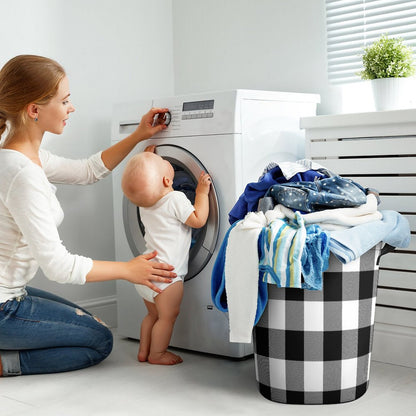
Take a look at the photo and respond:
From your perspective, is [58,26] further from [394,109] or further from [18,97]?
[394,109]

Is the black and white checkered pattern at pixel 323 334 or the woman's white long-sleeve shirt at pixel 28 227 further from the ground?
the woman's white long-sleeve shirt at pixel 28 227

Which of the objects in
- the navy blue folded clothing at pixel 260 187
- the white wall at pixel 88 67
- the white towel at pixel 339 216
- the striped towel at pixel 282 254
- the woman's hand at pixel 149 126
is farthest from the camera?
the white wall at pixel 88 67

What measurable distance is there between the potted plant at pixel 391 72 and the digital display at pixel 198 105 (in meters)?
0.59

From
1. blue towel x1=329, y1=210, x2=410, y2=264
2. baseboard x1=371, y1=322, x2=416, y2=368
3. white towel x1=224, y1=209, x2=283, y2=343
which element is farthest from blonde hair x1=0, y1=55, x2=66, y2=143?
baseboard x1=371, y1=322, x2=416, y2=368

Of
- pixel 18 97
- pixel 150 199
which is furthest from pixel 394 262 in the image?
pixel 18 97

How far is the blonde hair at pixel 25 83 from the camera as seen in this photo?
2020mm

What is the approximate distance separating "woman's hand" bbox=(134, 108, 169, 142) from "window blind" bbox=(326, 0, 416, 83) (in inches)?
29.7

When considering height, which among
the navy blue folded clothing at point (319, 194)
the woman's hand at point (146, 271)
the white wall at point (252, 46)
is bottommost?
the woman's hand at point (146, 271)

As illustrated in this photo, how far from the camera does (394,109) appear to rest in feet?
7.55

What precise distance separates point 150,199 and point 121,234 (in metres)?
0.46

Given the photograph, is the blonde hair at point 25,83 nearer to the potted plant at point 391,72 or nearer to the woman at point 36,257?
the woman at point 36,257

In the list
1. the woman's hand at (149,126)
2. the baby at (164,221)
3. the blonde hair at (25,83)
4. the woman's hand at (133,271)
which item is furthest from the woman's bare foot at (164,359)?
the blonde hair at (25,83)

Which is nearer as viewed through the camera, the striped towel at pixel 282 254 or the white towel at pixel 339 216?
the striped towel at pixel 282 254

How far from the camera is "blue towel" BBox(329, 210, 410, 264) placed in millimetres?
1731
